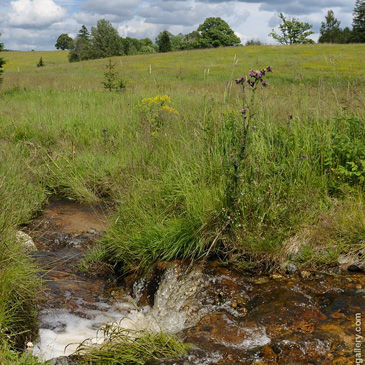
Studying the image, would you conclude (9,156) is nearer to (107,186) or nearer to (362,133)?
(107,186)

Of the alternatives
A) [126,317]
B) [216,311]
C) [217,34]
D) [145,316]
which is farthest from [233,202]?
[217,34]

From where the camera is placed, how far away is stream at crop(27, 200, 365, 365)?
2895 millimetres

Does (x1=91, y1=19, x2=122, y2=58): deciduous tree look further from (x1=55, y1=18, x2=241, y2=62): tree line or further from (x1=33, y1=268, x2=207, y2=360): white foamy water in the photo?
(x1=33, y1=268, x2=207, y2=360): white foamy water

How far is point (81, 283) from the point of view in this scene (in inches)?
169

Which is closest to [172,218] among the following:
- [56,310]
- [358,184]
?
[56,310]

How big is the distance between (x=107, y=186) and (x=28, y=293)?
3332 mm

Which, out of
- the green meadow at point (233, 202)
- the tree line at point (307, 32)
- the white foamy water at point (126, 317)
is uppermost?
the tree line at point (307, 32)

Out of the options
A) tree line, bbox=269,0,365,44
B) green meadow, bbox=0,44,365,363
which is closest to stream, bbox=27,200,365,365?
green meadow, bbox=0,44,365,363

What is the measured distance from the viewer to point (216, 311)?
3504mm

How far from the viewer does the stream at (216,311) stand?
9.50ft

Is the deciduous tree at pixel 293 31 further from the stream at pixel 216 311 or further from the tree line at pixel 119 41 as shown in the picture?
the stream at pixel 216 311

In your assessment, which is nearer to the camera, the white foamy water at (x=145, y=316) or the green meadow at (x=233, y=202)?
the white foamy water at (x=145, y=316)

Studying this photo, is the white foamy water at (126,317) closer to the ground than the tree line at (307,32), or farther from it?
closer to the ground

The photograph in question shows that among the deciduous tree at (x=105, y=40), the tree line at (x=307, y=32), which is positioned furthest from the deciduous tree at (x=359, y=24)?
the deciduous tree at (x=105, y=40)
